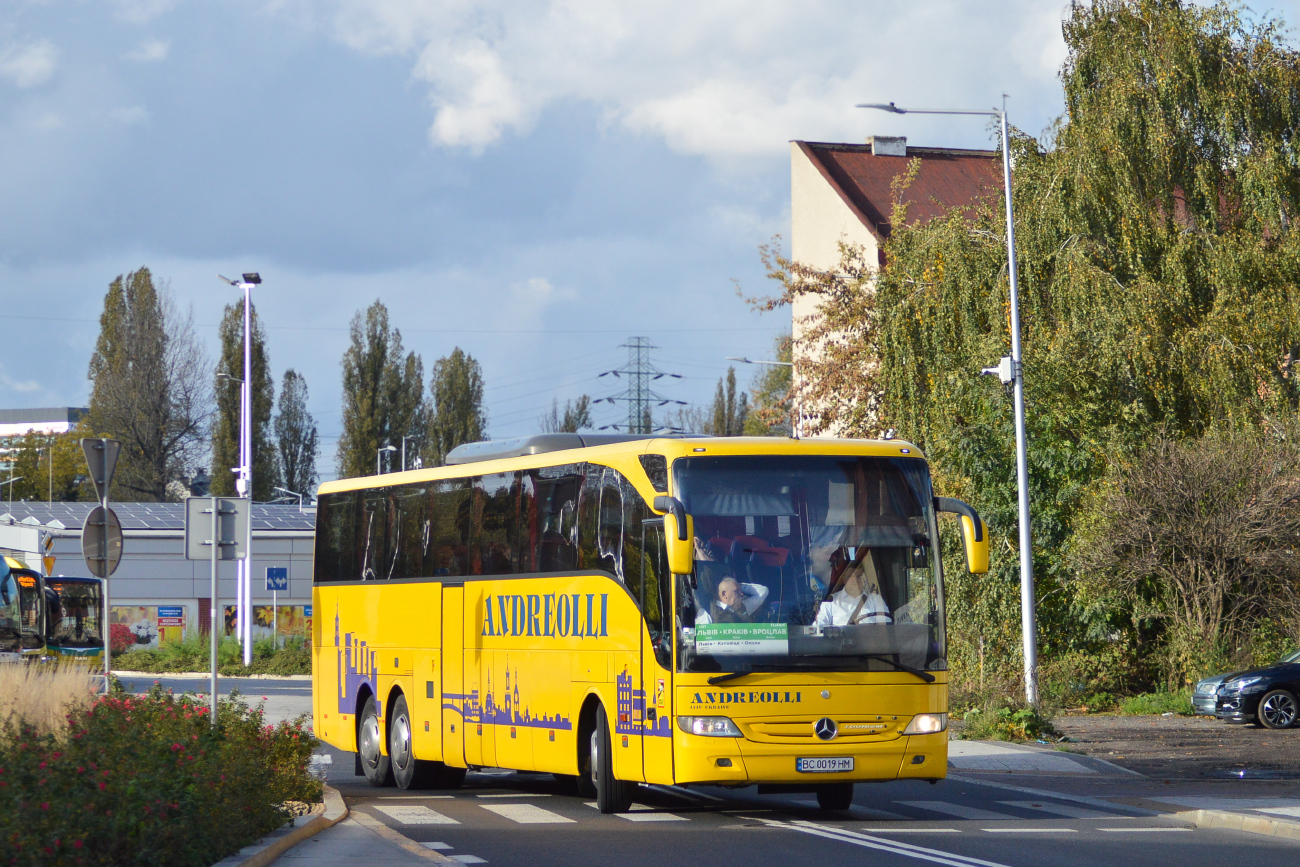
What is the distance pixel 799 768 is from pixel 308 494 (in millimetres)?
77580

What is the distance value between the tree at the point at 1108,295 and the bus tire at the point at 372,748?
11708mm

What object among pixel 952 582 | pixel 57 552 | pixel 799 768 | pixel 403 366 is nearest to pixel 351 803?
pixel 799 768

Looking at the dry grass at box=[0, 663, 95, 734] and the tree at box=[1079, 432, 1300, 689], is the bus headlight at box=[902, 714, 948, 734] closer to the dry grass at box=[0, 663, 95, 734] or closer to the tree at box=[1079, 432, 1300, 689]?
the dry grass at box=[0, 663, 95, 734]

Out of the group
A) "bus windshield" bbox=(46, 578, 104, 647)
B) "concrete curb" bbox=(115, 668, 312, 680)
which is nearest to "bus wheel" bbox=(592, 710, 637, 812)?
"concrete curb" bbox=(115, 668, 312, 680)

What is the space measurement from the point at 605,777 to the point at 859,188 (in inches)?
1679

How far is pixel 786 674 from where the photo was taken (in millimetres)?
13141

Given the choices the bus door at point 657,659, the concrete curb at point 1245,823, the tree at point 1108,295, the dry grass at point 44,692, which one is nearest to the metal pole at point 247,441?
the tree at point 1108,295

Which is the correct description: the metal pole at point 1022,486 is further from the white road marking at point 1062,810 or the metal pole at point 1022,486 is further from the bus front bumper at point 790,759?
the bus front bumper at point 790,759

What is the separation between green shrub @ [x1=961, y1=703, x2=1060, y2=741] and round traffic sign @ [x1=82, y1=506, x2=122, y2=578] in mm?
11286

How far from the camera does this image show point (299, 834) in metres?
12.0

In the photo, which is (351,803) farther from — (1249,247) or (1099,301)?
(1249,247)

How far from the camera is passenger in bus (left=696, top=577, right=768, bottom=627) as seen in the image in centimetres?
1312

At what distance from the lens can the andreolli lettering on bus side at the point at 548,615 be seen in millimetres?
14359

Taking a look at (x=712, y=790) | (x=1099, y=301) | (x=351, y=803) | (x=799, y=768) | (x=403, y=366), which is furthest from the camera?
(x=403, y=366)
